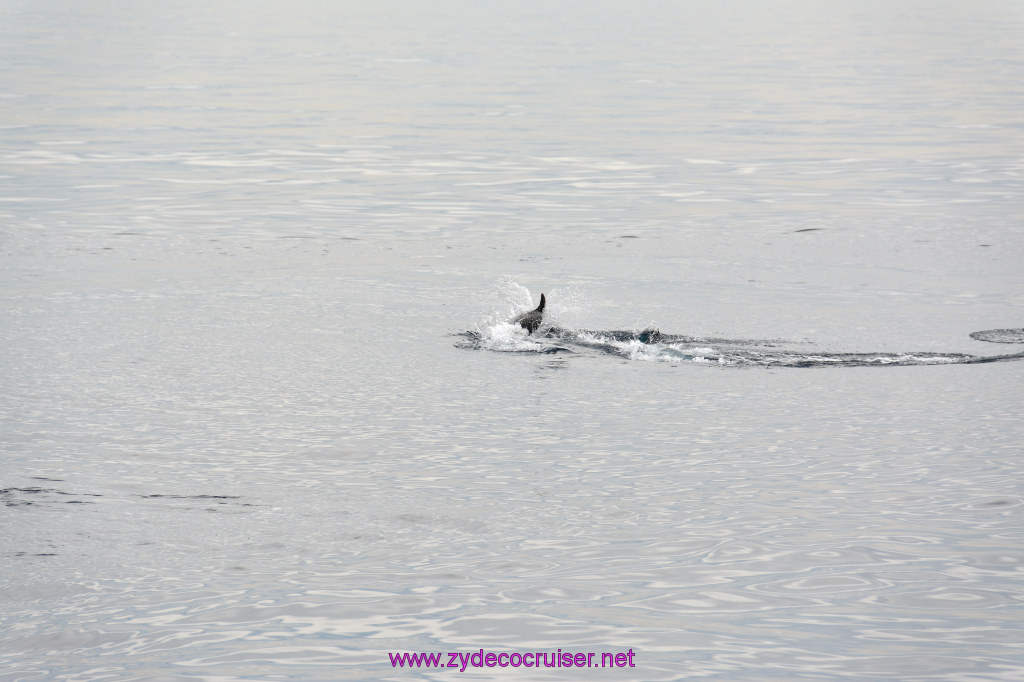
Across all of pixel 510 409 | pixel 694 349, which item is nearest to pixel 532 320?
pixel 694 349

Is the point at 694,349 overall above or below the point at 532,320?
below

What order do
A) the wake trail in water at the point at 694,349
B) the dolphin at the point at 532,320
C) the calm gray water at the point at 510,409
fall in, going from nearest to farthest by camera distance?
1. the calm gray water at the point at 510,409
2. the wake trail in water at the point at 694,349
3. the dolphin at the point at 532,320

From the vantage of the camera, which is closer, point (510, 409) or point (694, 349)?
point (510, 409)

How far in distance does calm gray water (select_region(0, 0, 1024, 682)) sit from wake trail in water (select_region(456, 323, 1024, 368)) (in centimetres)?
5

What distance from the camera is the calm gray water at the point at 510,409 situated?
6.99 metres

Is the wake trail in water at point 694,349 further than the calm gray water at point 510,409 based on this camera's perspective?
Yes

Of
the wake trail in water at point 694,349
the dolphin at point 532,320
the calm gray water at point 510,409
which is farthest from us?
the dolphin at point 532,320

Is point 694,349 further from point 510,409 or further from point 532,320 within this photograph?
point 510,409

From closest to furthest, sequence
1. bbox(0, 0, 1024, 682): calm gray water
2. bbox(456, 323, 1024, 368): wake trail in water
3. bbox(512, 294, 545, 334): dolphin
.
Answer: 1. bbox(0, 0, 1024, 682): calm gray water
2. bbox(456, 323, 1024, 368): wake trail in water
3. bbox(512, 294, 545, 334): dolphin

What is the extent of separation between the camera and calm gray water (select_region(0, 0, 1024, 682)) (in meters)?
6.99

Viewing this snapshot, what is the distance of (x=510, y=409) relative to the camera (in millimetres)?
11117

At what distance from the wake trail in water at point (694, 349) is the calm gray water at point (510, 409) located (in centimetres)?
5

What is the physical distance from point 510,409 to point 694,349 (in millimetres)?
2674

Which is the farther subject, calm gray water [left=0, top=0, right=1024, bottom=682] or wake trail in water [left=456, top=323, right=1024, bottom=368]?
wake trail in water [left=456, top=323, right=1024, bottom=368]
